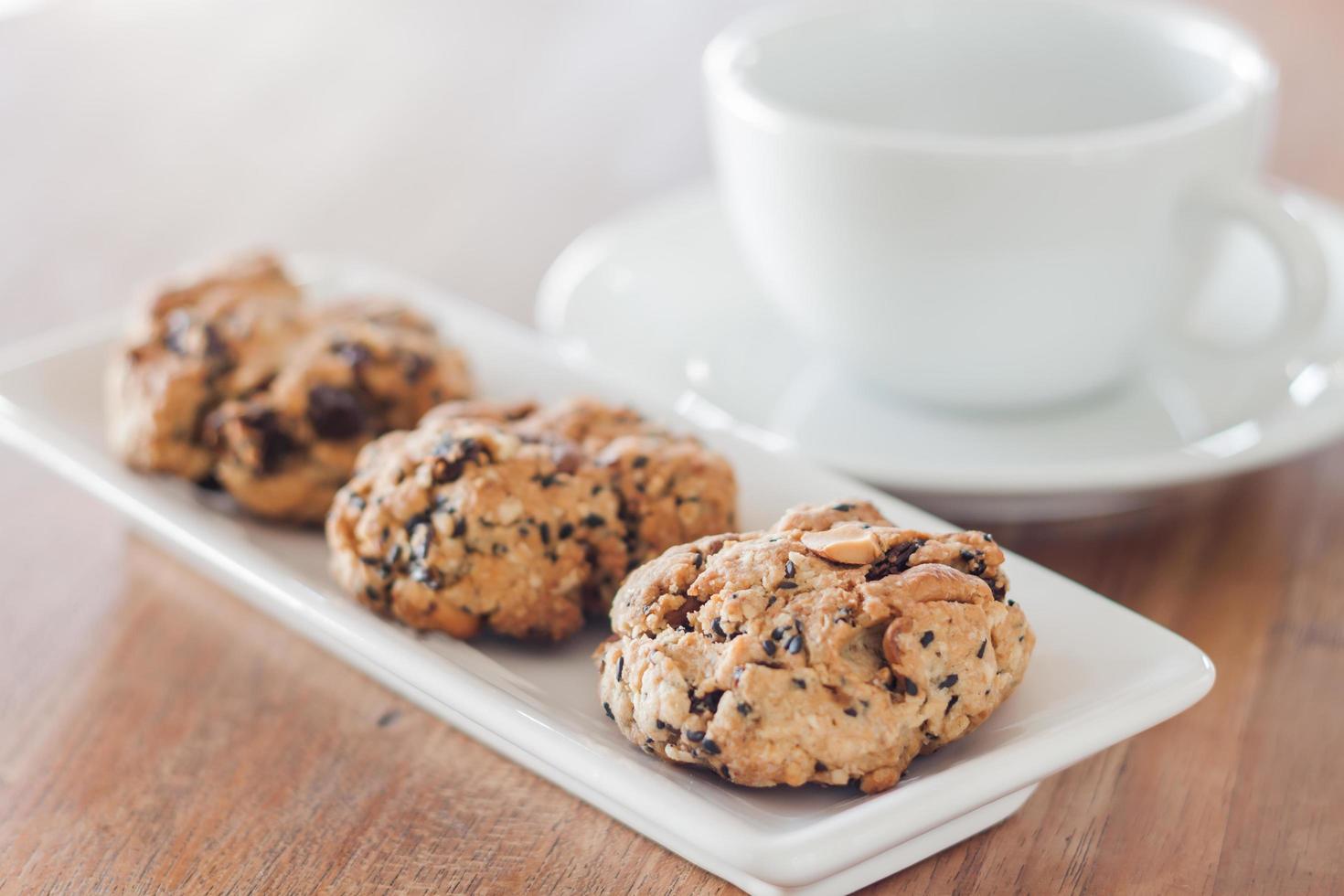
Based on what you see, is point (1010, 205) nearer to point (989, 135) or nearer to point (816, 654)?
point (989, 135)

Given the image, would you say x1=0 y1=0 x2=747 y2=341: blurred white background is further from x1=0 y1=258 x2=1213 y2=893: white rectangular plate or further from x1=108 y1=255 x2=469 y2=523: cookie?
x1=0 y1=258 x2=1213 y2=893: white rectangular plate

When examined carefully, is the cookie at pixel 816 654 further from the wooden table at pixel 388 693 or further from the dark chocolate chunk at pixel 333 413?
the dark chocolate chunk at pixel 333 413

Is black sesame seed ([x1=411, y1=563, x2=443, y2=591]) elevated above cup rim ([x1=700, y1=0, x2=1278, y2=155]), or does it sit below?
below

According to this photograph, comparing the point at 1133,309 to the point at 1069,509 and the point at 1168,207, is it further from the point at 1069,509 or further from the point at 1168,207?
the point at 1069,509

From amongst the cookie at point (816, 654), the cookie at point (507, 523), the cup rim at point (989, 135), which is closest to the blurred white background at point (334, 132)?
the cup rim at point (989, 135)

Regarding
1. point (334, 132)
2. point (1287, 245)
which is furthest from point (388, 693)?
point (334, 132)

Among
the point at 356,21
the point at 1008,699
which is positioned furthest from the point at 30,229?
the point at 1008,699

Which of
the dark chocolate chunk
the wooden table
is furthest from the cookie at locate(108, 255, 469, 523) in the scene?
the wooden table
